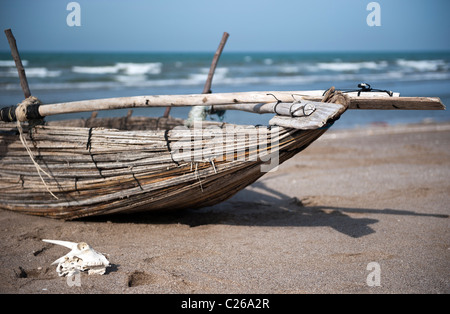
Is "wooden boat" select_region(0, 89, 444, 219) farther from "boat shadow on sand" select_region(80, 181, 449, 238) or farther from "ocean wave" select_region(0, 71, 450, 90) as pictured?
"ocean wave" select_region(0, 71, 450, 90)

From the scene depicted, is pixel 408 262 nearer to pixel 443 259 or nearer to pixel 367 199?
pixel 443 259

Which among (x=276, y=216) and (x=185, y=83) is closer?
(x=276, y=216)

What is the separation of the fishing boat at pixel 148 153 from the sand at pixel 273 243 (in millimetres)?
313

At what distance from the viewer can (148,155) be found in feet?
10.6

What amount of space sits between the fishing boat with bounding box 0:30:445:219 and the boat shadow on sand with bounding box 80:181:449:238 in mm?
344

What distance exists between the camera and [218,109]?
A: 4.57 m

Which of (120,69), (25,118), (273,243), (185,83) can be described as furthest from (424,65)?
(25,118)

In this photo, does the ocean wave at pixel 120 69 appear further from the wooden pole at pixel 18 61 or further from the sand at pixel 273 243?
the sand at pixel 273 243

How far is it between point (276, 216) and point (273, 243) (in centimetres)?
84

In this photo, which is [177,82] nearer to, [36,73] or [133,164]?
[36,73]

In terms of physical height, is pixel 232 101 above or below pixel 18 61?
below

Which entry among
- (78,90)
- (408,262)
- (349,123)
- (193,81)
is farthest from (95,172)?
(193,81)

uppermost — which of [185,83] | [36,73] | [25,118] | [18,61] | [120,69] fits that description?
[120,69]

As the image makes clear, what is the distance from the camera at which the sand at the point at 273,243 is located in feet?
8.60
